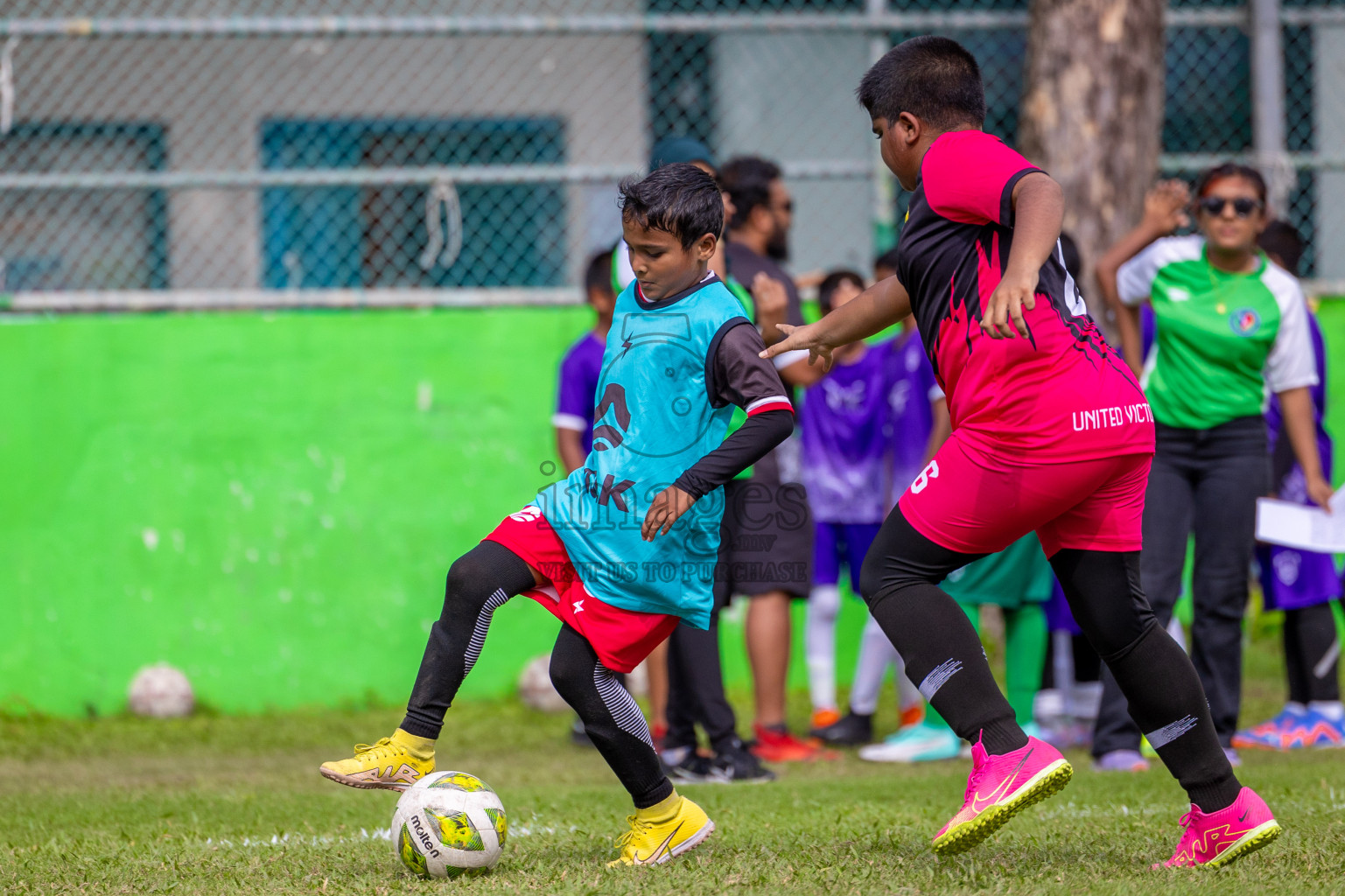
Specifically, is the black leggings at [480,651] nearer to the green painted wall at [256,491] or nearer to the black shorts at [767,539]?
the black shorts at [767,539]

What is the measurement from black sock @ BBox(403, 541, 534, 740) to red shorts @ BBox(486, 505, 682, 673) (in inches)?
1.8

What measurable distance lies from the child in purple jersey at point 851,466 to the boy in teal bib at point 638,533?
2.64m

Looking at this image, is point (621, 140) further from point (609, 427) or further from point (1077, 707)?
point (609, 427)

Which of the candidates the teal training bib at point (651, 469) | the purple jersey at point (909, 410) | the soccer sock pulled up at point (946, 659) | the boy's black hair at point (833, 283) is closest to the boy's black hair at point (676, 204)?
the teal training bib at point (651, 469)

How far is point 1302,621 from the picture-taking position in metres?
5.79

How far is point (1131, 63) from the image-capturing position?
23.7 feet

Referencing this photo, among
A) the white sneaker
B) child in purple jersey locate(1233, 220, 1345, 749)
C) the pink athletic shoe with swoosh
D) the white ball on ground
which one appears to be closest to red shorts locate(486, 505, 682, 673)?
the pink athletic shoe with swoosh

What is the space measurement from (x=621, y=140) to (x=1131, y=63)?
3572 mm

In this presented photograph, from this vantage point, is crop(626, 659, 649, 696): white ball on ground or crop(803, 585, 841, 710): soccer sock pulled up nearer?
crop(803, 585, 841, 710): soccer sock pulled up

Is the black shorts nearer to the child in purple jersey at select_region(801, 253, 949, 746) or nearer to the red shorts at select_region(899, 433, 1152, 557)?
the child in purple jersey at select_region(801, 253, 949, 746)

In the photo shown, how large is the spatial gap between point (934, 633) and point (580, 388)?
9.69ft

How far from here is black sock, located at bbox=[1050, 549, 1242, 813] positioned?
124 inches

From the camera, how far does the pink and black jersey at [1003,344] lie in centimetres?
301

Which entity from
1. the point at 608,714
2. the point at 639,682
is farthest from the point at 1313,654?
the point at 608,714
